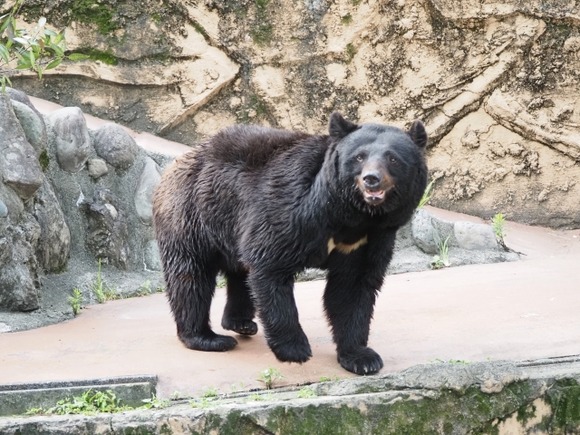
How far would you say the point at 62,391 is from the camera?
16.2 feet

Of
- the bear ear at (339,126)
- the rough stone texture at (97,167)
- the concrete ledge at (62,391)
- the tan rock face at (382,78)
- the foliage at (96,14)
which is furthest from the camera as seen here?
the tan rock face at (382,78)

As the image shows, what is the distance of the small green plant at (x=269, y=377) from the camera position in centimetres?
521

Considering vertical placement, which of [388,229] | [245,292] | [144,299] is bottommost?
[144,299]

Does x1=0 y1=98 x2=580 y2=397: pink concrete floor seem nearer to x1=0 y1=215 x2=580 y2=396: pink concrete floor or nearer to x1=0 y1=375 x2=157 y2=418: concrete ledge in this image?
x1=0 y1=215 x2=580 y2=396: pink concrete floor

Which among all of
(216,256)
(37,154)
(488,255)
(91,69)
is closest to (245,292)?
(216,256)

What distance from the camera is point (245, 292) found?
21.2 feet

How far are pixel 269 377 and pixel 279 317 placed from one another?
420 millimetres

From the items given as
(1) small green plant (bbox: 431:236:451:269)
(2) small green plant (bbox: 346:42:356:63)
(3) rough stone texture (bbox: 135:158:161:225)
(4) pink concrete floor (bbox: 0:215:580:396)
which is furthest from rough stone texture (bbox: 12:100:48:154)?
(2) small green plant (bbox: 346:42:356:63)

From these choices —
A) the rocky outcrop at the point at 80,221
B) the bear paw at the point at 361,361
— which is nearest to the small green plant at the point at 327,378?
the bear paw at the point at 361,361

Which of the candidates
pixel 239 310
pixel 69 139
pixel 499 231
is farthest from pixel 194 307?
pixel 499 231

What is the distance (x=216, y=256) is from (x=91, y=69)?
176 inches

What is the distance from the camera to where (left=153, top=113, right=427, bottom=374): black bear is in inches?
212

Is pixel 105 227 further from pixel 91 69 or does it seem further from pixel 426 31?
pixel 426 31

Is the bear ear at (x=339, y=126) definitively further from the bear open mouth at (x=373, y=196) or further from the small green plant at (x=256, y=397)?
the small green plant at (x=256, y=397)
